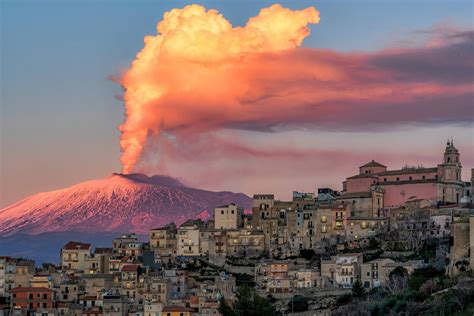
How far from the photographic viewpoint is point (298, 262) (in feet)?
239

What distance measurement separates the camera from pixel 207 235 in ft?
258

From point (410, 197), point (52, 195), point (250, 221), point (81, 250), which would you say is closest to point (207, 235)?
point (250, 221)

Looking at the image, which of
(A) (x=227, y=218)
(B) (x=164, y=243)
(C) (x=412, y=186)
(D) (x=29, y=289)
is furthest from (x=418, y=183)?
(D) (x=29, y=289)

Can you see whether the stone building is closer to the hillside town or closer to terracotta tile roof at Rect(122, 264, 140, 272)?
the hillside town

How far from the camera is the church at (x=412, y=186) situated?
76.8 metres

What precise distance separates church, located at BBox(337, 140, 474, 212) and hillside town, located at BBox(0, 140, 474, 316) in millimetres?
86

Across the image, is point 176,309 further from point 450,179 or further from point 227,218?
point 450,179

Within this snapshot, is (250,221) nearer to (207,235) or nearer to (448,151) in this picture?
(207,235)

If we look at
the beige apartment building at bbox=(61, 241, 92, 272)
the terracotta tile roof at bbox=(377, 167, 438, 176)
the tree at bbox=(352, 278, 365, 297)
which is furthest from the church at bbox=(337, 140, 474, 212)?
the beige apartment building at bbox=(61, 241, 92, 272)

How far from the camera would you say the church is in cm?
7675

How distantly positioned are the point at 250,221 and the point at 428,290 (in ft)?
79.0

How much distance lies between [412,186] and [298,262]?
33.0ft

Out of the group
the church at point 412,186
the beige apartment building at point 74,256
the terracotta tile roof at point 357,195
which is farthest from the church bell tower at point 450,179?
the beige apartment building at point 74,256

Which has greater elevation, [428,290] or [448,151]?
[448,151]
